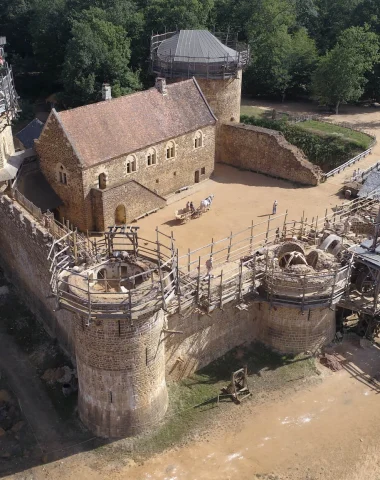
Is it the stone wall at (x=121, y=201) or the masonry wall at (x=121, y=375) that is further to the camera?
the stone wall at (x=121, y=201)

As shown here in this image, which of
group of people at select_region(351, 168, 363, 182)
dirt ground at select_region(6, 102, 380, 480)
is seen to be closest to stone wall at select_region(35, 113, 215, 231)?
group of people at select_region(351, 168, 363, 182)

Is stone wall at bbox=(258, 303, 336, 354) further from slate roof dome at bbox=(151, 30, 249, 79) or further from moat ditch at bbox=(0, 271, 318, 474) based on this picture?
slate roof dome at bbox=(151, 30, 249, 79)

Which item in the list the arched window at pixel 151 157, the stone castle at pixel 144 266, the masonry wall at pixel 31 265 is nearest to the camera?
the stone castle at pixel 144 266

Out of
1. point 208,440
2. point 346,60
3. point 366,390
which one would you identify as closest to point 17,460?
point 208,440

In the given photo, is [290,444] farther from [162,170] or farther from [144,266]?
[162,170]

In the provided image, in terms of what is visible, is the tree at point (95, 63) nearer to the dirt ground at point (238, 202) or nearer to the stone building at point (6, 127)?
the dirt ground at point (238, 202)

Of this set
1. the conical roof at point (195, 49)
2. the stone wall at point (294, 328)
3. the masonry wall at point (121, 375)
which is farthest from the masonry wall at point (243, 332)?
the conical roof at point (195, 49)

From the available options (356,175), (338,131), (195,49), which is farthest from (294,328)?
(338,131)
